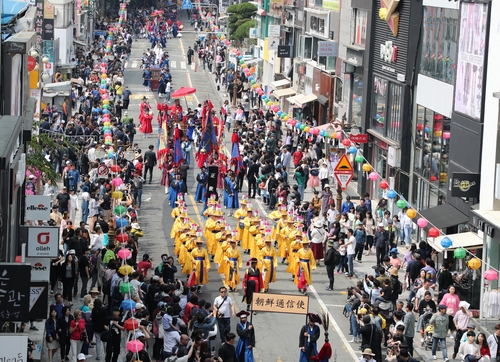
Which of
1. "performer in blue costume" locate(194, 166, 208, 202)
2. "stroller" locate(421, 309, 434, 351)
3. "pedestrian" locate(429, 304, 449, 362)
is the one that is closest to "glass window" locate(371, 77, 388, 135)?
"performer in blue costume" locate(194, 166, 208, 202)

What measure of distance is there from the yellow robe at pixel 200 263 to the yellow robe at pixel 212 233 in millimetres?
1939

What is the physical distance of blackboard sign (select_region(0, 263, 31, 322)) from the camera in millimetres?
15961

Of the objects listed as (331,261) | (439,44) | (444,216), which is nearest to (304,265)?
(331,261)

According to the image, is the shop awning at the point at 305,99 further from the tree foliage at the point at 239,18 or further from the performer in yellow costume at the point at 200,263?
the tree foliage at the point at 239,18

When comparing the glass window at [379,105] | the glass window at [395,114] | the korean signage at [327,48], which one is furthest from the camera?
the korean signage at [327,48]

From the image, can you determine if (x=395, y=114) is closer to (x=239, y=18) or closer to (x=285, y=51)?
(x=285, y=51)

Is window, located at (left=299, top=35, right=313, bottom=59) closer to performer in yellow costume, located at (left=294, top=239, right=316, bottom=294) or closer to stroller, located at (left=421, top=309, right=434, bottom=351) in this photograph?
performer in yellow costume, located at (left=294, top=239, right=316, bottom=294)

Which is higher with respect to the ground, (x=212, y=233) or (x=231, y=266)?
(x=212, y=233)

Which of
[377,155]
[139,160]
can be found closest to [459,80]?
[377,155]

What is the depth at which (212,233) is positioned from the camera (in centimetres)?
3092

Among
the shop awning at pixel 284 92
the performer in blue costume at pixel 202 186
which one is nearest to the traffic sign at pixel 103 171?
the performer in blue costume at pixel 202 186

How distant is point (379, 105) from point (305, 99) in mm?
14800

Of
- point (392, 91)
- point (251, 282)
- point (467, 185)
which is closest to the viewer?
point (251, 282)

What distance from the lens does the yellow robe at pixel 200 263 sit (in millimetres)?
28453
